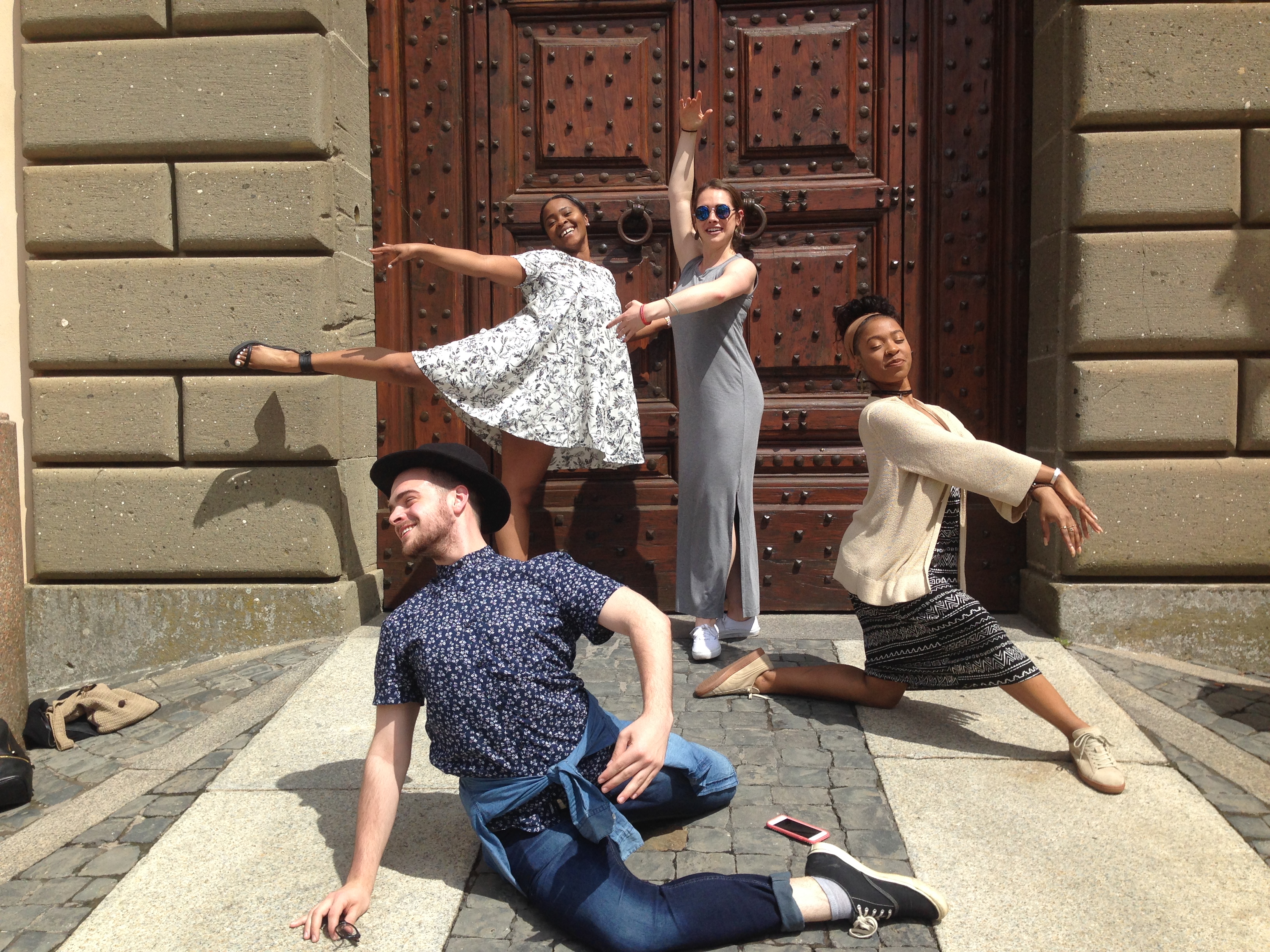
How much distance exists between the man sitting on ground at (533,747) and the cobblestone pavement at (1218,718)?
1.16m

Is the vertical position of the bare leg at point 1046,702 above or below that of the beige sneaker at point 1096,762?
above

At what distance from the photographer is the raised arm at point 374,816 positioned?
2.21 metres

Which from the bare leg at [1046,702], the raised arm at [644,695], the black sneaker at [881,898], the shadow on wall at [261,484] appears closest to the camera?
the raised arm at [644,695]

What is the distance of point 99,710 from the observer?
3791 millimetres

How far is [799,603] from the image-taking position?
473 centimetres

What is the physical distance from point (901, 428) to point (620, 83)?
2.52m

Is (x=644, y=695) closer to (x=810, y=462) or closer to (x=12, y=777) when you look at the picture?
(x=12, y=777)

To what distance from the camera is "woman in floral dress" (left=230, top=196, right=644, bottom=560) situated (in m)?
3.93

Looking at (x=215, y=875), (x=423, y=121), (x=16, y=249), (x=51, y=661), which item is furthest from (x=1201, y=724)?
(x=16, y=249)

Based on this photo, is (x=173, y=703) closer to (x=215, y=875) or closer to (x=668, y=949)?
(x=215, y=875)

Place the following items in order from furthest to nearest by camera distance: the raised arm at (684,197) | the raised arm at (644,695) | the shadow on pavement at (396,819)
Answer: the raised arm at (684,197)
the shadow on pavement at (396,819)
the raised arm at (644,695)

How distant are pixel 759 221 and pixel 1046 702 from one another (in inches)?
103

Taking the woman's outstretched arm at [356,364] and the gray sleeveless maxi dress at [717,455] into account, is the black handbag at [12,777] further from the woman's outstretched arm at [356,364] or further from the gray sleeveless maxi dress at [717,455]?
the gray sleeveless maxi dress at [717,455]

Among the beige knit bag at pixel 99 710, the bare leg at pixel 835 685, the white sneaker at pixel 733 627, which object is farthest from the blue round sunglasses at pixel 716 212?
the beige knit bag at pixel 99 710
